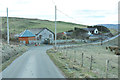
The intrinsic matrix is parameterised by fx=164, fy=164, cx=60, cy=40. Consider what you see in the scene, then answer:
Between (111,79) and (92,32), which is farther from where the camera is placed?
(92,32)

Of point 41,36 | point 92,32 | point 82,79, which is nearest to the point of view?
point 82,79

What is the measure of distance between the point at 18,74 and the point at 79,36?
56.2 m

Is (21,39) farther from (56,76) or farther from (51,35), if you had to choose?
(56,76)

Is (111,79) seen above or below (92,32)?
below

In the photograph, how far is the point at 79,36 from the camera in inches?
2630

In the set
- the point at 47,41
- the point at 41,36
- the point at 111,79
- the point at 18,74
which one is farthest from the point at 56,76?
the point at 41,36

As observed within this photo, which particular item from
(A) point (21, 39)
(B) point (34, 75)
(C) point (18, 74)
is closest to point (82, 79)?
(B) point (34, 75)

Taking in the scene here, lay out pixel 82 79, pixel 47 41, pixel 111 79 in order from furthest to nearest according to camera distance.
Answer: pixel 47 41
pixel 111 79
pixel 82 79

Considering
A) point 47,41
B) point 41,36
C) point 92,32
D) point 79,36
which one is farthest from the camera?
point 92,32

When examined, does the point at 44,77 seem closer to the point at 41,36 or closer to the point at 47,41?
the point at 47,41

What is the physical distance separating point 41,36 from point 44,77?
148 feet

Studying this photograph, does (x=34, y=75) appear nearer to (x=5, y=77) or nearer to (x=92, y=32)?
(x=5, y=77)

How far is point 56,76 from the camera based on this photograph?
36.9ft

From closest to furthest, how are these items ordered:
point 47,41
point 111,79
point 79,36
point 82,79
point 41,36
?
point 82,79 < point 111,79 < point 47,41 < point 41,36 < point 79,36
